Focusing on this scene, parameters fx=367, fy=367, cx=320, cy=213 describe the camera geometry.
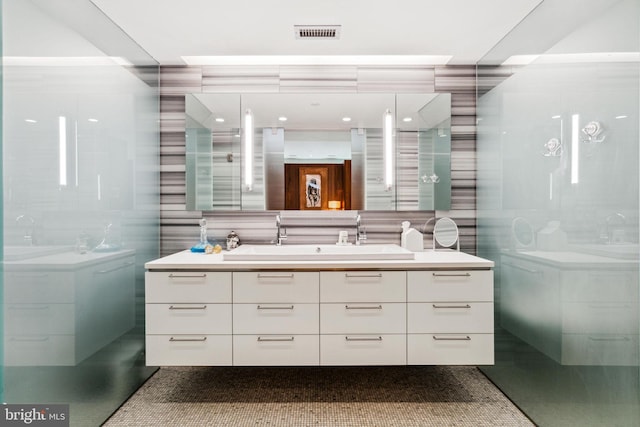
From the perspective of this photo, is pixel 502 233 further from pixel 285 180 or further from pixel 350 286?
pixel 285 180

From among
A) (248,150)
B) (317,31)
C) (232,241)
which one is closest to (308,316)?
(232,241)

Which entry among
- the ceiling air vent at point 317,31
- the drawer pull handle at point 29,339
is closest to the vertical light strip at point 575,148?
the ceiling air vent at point 317,31

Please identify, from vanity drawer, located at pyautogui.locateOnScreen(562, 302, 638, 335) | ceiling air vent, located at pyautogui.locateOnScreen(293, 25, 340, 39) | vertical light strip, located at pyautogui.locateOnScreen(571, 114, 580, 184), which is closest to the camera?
vanity drawer, located at pyautogui.locateOnScreen(562, 302, 638, 335)

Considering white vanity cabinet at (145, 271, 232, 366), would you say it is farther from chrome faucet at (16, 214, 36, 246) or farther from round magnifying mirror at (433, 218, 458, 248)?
round magnifying mirror at (433, 218, 458, 248)

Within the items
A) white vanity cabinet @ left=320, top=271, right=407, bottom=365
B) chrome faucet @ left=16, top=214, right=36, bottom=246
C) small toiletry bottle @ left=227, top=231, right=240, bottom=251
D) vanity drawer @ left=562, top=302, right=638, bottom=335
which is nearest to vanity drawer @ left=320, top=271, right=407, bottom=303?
white vanity cabinet @ left=320, top=271, right=407, bottom=365

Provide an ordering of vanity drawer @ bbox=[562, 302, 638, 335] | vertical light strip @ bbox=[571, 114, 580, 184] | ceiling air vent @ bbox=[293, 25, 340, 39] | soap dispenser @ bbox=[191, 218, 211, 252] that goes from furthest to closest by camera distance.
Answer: soap dispenser @ bbox=[191, 218, 211, 252] < ceiling air vent @ bbox=[293, 25, 340, 39] < vertical light strip @ bbox=[571, 114, 580, 184] < vanity drawer @ bbox=[562, 302, 638, 335]

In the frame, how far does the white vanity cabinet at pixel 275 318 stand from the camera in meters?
2.08

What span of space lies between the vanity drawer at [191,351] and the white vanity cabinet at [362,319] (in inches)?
21.9

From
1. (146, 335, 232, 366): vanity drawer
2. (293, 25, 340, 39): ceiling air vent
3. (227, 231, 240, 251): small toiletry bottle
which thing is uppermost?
(293, 25, 340, 39): ceiling air vent

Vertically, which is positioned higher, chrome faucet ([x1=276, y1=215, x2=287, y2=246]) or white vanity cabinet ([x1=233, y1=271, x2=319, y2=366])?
chrome faucet ([x1=276, y1=215, x2=287, y2=246])

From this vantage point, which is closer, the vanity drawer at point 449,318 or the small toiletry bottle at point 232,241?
the vanity drawer at point 449,318

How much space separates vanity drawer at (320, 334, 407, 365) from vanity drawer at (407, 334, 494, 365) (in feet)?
0.24

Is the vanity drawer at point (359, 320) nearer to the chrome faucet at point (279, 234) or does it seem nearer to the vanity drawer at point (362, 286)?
the vanity drawer at point (362, 286)

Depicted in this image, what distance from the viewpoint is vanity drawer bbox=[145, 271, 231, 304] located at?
2.10 m
